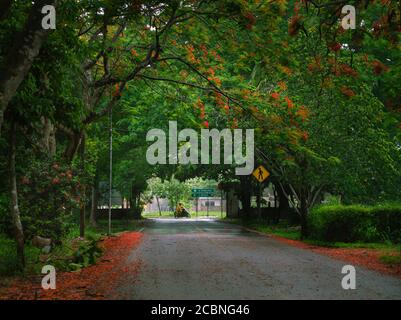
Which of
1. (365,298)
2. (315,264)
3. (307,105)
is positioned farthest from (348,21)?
(307,105)

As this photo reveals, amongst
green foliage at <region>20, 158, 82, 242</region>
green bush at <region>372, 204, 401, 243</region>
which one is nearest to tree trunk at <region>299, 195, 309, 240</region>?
Answer: green bush at <region>372, 204, 401, 243</region>

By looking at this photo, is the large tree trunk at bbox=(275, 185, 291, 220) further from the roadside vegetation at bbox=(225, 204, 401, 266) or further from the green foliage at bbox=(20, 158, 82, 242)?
the green foliage at bbox=(20, 158, 82, 242)

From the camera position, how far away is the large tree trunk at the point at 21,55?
940cm

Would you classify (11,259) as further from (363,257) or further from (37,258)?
(363,257)

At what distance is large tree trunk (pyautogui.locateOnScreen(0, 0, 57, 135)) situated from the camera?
9398mm

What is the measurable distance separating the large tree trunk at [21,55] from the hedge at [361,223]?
14255 millimetres

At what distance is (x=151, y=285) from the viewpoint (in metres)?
10.3

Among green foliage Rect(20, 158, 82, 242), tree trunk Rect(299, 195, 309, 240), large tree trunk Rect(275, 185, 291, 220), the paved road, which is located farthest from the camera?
large tree trunk Rect(275, 185, 291, 220)

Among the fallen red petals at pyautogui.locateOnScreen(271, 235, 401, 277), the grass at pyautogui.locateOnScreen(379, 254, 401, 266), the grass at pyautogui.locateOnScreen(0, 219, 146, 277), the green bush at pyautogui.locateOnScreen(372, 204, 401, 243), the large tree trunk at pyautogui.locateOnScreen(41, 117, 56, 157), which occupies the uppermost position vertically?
the large tree trunk at pyautogui.locateOnScreen(41, 117, 56, 157)

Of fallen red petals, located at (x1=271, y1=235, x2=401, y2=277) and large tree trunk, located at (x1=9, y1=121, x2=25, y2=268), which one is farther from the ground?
large tree trunk, located at (x1=9, y1=121, x2=25, y2=268)

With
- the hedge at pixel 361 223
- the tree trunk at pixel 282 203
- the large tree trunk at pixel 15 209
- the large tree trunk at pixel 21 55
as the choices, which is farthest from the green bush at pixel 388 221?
the tree trunk at pixel 282 203

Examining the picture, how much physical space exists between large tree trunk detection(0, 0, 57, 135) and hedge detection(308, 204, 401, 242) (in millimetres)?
14255

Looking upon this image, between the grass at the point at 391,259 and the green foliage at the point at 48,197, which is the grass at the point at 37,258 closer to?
the green foliage at the point at 48,197

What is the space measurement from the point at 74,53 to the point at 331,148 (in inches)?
494
